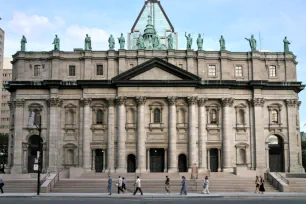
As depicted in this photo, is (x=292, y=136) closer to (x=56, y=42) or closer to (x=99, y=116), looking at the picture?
(x=99, y=116)

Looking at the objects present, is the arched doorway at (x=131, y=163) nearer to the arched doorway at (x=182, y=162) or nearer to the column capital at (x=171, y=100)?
the arched doorway at (x=182, y=162)

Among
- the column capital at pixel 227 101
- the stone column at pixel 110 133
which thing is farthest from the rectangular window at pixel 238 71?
the stone column at pixel 110 133

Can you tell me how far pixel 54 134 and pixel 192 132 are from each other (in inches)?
727

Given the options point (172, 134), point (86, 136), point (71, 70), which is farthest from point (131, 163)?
point (71, 70)

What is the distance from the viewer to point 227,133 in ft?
201

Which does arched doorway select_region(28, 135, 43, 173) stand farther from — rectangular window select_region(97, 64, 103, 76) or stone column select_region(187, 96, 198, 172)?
stone column select_region(187, 96, 198, 172)

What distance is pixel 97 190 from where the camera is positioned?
44.8 metres

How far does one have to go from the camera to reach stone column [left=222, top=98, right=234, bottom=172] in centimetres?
6041

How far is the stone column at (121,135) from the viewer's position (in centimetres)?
5931

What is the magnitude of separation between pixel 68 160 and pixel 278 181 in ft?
92.6

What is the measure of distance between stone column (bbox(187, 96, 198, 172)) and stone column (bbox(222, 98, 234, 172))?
13.0 ft

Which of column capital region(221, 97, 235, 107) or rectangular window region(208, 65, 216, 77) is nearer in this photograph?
column capital region(221, 97, 235, 107)

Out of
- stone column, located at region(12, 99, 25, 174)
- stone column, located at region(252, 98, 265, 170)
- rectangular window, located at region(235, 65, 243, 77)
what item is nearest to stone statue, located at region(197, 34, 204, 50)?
rectangular window, located at region(235, 65, 243, 77)

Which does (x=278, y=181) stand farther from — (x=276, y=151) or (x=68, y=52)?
(x=68, y=52)
